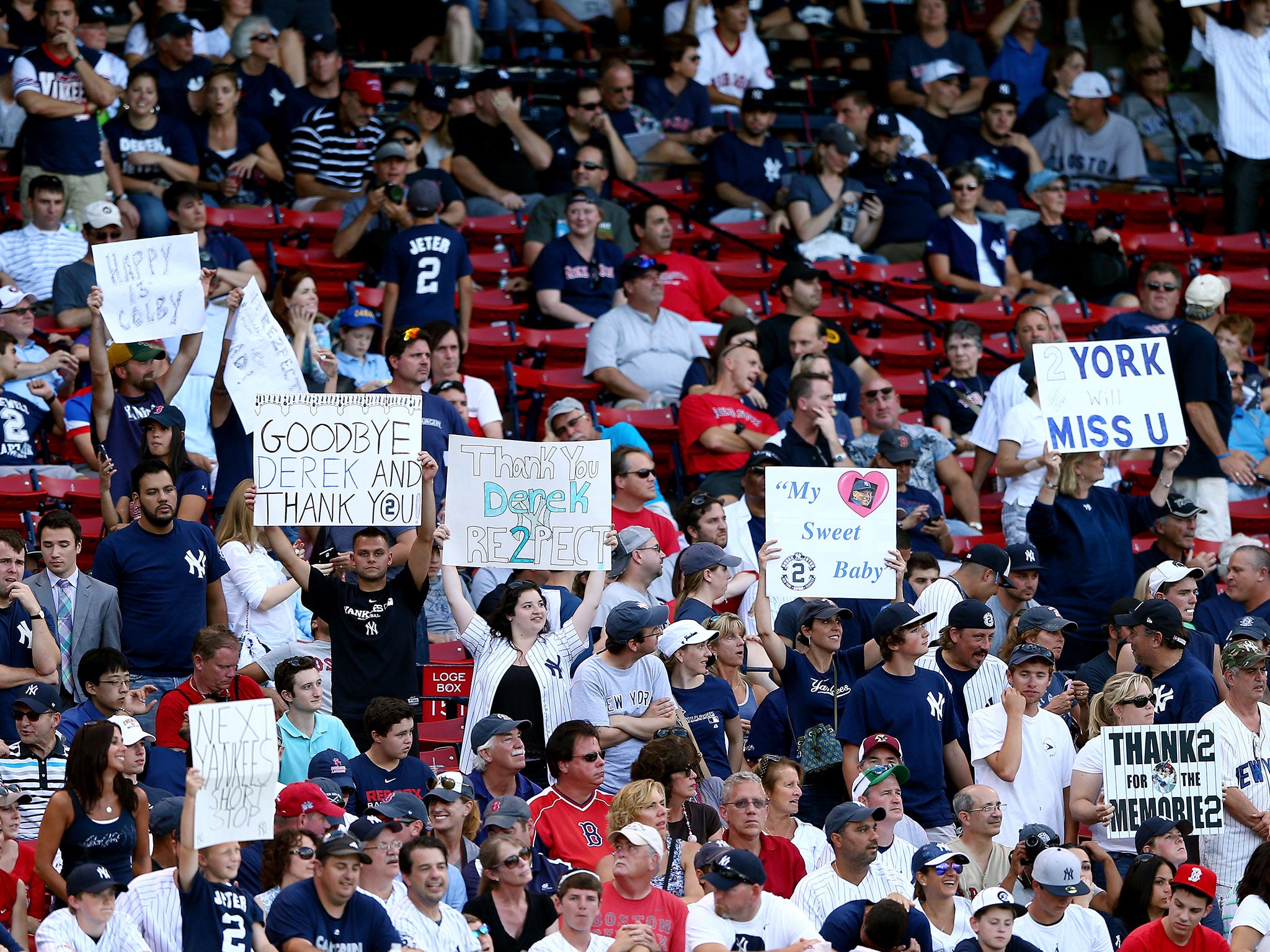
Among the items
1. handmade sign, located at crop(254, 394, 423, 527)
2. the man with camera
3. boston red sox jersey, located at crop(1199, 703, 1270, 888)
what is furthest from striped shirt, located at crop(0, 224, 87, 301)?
boston red sox jersey, located at crop(1199, 703, 1270, 888)

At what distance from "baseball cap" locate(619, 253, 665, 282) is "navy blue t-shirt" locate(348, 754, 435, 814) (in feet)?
16.2

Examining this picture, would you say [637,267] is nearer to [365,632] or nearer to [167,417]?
[167,417]

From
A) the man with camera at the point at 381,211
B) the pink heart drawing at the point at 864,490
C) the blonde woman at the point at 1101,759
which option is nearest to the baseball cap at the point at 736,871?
the blonde woman at the point at 1101,759

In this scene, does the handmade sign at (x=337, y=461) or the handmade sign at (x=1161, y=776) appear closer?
the handmade sign at (x=1161, y=776)

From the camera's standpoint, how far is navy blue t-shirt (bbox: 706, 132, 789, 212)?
15.3 m

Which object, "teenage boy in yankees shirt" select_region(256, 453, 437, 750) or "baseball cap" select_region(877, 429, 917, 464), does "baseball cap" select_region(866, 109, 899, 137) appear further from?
"teenage boy in yankees shirt" select_region(256, 453, 437, 750)

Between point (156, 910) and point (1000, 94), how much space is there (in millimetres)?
10577

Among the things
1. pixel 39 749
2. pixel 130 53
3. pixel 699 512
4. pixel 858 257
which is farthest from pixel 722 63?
pixel 39 749

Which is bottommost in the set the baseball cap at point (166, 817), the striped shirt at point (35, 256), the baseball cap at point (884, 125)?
the baseball cap at point (166, 817)

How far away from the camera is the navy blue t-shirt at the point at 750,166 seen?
15.3 meters

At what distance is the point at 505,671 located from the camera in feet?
29.8

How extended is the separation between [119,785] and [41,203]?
577 cm

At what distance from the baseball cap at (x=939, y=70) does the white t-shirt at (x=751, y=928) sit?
31.6ft

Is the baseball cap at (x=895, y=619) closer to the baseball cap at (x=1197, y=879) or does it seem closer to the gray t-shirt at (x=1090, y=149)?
the baseball cap at (x=1197, y=879)
